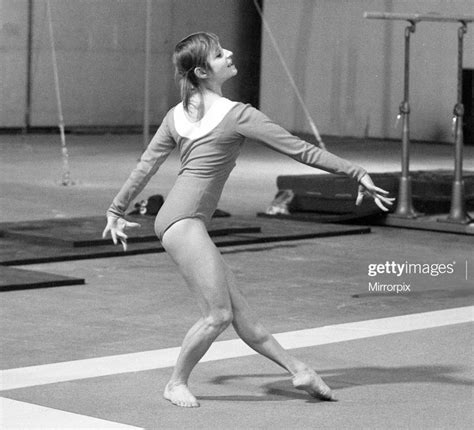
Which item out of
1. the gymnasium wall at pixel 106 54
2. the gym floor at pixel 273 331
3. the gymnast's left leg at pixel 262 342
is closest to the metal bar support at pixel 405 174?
the gym floor at pixel 273 331

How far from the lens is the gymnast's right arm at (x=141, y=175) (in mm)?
5355

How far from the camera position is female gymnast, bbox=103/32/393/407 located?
521 cm

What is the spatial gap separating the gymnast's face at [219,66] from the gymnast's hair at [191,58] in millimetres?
17

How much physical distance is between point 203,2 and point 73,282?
1932 centimetres

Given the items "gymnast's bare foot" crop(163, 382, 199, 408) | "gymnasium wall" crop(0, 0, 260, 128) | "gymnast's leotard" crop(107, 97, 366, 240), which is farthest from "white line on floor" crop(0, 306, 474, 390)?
"gymnasium wall" crop(0, 0, 260, 128)

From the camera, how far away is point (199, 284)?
521 centimetres

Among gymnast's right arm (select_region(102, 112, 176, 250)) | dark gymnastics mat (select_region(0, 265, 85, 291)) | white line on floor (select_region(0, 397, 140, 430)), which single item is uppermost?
gymnast's right arm (select_region(102, 112, 176, 250))

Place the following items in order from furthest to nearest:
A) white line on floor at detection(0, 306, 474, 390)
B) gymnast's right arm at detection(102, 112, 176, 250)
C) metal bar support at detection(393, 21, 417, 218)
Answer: metal bar support at detection(393, 21, 417, 218) < white line on floor at detection(0, 306, 474, 390) < gymnast's right arm at detection(102, 112, 176, 250)

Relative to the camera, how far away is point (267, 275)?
901 cm

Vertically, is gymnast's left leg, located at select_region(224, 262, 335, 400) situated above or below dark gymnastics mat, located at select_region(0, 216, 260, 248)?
above

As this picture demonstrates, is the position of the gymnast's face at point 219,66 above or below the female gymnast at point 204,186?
above

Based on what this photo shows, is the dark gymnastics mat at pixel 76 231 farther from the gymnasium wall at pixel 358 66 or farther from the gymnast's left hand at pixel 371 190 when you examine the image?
the gymnasium wall at pixel 358 66

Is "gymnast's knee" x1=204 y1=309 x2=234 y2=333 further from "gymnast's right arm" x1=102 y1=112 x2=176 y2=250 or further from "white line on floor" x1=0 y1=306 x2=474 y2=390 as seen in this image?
"white line on floor" x1=0 y1=306 x2=474 y2=390

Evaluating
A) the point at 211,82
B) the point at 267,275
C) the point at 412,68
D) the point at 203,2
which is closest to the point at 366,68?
the point at 412,68
